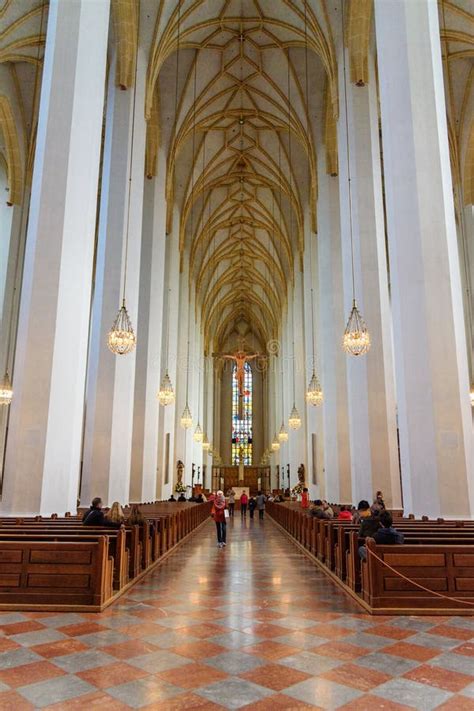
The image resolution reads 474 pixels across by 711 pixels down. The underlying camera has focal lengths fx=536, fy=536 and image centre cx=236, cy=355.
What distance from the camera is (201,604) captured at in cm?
598

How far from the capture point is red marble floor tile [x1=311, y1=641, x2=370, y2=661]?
407cm

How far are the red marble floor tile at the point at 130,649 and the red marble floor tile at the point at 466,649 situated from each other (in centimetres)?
236

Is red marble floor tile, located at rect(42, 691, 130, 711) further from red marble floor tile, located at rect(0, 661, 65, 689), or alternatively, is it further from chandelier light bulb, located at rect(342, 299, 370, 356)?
chandelier light bulb, located at rect(342, 299, 370, 356)

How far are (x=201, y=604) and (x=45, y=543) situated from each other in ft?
6.03

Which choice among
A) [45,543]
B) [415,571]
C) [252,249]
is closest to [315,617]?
[415,571]

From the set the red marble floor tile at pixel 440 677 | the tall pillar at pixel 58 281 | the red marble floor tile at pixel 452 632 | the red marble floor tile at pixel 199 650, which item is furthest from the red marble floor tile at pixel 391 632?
the tall pillar at pixel 58 281

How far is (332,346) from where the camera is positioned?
18938 millimetres

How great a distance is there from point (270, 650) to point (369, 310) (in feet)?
33.3

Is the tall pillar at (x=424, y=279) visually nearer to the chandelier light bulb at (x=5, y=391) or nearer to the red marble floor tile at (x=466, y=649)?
the red marble floor tile at (x=466, y=649)

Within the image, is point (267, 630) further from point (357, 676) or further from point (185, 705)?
point (185, 705)

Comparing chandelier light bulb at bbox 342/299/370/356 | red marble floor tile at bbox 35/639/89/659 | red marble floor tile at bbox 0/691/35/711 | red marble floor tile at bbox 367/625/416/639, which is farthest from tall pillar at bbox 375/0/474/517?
red marble floor tile at bbox 0/691/35/711

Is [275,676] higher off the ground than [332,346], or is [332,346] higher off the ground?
[332,346]

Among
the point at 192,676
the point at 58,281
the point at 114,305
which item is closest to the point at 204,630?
the point at 192,676

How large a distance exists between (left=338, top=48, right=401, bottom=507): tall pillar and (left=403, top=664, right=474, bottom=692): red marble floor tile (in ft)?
28.8
